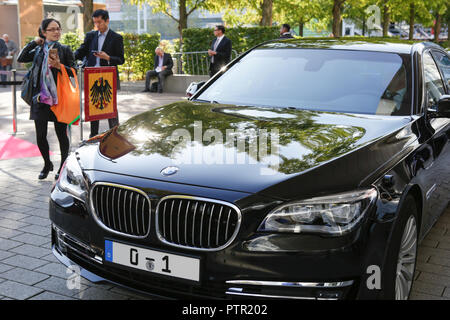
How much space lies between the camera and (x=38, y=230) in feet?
16.0

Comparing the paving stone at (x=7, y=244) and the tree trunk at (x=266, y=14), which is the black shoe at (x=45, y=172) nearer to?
the paving stone at (x=7, y=244)

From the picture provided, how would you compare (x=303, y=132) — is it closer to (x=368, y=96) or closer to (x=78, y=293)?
(x=368, y=96)

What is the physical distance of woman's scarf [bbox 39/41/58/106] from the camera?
21.1 feet

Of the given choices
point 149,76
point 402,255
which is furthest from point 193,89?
point 149,76

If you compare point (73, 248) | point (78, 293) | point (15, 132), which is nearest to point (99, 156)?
point (73, 248)

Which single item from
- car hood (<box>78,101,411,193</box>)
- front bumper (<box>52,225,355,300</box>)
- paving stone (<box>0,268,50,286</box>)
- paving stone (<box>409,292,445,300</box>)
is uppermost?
car hood (<box>78,101,411,193</box>)

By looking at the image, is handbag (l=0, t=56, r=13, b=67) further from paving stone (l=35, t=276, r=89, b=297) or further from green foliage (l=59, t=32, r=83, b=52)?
paving stone (l=35, t=276, r=89, b=297)

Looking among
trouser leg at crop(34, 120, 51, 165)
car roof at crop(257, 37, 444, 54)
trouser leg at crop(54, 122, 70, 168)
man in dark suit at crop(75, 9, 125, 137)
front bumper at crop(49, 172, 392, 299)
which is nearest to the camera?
front bumper at crop(49, 172, 392, 299)

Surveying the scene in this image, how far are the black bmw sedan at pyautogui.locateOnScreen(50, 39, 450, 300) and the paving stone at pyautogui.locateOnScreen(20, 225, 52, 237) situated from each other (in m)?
1.39

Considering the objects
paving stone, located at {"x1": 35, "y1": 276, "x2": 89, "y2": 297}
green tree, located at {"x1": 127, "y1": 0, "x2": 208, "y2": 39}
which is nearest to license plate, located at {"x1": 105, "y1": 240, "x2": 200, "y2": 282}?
paving stone, located at {"x1": 35, "y1": 276, "x2": 89, "y2": 297}

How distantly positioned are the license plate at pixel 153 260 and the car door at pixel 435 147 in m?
1.66

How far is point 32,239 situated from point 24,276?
812mm

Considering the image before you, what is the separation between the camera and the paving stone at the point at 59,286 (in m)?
3.63

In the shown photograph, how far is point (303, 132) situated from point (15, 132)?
768cm
